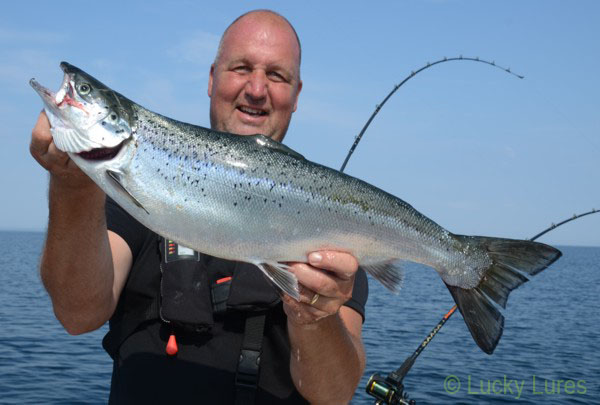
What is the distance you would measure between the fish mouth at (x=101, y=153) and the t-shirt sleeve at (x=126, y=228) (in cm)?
102

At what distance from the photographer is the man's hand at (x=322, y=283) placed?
149 inches

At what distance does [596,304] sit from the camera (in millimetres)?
43031

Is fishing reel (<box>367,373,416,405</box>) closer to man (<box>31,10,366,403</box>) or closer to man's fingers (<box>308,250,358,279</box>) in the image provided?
man (<box>31,10,366,403</box>)

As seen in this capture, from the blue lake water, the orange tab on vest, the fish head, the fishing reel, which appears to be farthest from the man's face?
the blue lake water

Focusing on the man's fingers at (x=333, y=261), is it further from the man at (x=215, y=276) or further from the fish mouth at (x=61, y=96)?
the fish mouth at (x=61, y=96)

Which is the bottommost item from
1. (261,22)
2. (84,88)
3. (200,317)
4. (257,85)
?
(200,317)

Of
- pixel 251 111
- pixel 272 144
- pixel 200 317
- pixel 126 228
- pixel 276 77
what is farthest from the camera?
pixel 276 77

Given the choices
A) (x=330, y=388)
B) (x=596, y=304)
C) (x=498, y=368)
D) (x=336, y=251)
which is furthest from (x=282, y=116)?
(x=596, y=304)

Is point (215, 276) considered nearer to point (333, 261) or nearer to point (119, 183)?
point (333, 261)

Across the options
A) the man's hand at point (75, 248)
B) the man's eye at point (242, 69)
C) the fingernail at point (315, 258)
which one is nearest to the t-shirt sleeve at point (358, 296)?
the fingernail at point (315, 258)

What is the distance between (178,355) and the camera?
171 inches

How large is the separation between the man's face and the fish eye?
5.14 feet

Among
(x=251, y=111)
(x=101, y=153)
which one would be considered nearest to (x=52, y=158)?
(x=101, y=153)

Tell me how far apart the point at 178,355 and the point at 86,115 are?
5.99 feet
